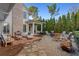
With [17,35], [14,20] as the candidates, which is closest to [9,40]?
[17,35]

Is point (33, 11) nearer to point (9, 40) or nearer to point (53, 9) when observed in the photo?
point (53, 9)

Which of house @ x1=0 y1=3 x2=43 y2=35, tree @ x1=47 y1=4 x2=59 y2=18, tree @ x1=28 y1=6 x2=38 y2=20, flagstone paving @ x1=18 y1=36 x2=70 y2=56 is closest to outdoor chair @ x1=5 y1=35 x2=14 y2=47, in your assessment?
house @ x1=0 y1=3 x2=43 y2=35

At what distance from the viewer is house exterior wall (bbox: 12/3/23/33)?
325 centimetres

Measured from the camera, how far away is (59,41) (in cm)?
326

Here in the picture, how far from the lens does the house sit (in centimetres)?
324

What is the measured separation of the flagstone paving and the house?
16 cm

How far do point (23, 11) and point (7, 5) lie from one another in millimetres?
206

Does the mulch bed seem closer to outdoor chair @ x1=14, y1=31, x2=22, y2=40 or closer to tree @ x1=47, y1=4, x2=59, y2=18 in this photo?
outdoor chair @ x1=14, y1=31, x2=22, y2=40

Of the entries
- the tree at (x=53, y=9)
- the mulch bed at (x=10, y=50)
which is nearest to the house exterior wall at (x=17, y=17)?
the mulch bed at (x=10, y=50)

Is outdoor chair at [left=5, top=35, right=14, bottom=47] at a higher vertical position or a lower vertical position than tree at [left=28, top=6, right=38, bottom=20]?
lower

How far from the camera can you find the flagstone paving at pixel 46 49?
325 cm

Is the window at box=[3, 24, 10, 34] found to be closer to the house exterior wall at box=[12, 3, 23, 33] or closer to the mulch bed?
the house exterior wall at box=[12, 3, 23, 33]

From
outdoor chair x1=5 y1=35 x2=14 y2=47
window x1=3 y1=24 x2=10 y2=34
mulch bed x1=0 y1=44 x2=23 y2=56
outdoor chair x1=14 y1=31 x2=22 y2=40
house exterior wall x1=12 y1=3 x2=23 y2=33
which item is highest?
house exterior wall x1=12 y1=3 x2=23 y2=33

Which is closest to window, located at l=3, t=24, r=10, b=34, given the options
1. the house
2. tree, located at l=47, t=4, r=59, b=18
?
the house
